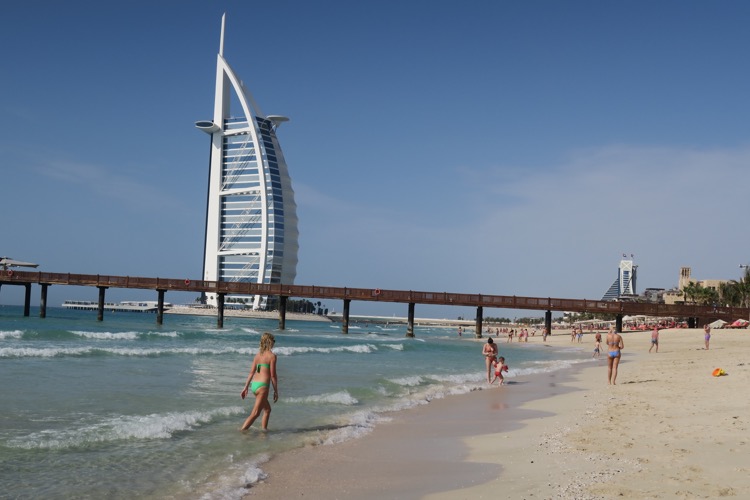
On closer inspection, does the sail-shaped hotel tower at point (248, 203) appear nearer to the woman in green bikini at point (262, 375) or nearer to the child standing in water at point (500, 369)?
the child standing in water at point (500, 369)

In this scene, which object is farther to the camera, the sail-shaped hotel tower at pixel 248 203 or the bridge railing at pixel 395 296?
the sail-shaped hotel tower at pixel 248 203

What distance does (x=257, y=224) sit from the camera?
96.0 meters

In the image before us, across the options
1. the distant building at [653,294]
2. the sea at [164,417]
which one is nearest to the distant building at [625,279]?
the distant building at [653,294]

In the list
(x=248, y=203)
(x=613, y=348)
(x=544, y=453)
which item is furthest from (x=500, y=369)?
(x=248, y=203)

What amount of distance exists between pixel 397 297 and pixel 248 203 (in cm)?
5236

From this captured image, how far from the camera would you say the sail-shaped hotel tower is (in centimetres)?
9488

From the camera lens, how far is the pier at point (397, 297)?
1914 inches

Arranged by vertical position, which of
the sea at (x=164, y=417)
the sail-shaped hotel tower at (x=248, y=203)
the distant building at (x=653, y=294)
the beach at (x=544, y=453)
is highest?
the sail-shaped hotel tower at (x=248, y=203)

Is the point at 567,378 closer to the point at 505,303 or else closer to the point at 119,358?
the point at 119,358

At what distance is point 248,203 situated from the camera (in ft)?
317

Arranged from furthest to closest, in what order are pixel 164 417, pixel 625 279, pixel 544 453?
1. pixel 625 279
2. pixel 164 417
3. pixel 544 453

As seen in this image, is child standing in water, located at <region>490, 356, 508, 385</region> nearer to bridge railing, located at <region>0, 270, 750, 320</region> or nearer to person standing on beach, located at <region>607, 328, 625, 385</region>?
person standing on beach, located at <region>607, 328, 625, 385</region>

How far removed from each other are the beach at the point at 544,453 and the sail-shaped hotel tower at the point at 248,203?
84.5 meters

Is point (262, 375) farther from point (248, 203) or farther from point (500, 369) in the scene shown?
point (248, 203)
